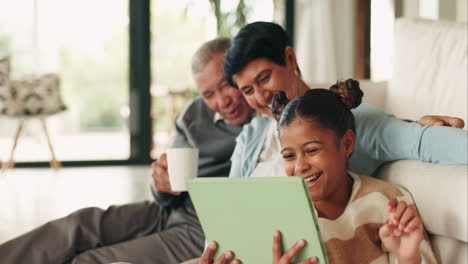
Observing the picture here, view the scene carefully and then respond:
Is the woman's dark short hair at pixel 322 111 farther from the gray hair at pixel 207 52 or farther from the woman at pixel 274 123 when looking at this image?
the gray hair at pixel 207 52

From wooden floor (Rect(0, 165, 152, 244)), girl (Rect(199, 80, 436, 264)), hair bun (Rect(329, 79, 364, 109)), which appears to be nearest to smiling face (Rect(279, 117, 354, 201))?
girl (Rect(199, 80, 436, 264))

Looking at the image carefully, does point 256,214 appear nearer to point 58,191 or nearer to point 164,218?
point 164,218

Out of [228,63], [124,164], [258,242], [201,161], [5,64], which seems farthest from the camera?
[124,164]

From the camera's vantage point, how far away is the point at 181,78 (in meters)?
6.43

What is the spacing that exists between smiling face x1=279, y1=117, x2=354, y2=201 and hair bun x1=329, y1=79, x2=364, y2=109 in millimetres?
137

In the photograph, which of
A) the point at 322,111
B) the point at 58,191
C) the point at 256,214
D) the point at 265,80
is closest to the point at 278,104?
the point at 265,80

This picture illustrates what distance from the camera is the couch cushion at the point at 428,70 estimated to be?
174 cm

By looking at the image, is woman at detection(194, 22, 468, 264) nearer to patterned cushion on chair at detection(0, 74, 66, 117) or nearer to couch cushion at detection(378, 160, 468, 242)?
couch cushion at detection(378, 160, 468, 242)

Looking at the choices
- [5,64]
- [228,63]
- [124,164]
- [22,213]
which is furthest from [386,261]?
[124,164]

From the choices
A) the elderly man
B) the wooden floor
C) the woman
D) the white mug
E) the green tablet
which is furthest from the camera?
the wooden floor

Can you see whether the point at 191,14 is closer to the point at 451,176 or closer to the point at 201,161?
the point at 201,161

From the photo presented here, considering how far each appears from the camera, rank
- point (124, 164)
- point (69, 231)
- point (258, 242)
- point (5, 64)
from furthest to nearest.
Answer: point (124, 164) < point (5, 64) < point (69, 231) < point (258, 242)

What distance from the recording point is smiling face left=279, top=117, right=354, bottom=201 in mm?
1289

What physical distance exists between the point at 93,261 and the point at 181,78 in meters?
4.73
